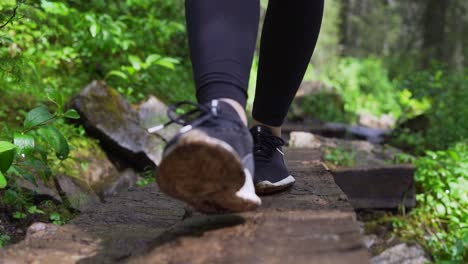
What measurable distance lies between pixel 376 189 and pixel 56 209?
7.77 feet

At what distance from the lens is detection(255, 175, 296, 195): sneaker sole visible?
66.6 inches

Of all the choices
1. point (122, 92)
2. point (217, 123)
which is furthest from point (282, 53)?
point (122, 92)

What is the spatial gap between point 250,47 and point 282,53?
0.90ft

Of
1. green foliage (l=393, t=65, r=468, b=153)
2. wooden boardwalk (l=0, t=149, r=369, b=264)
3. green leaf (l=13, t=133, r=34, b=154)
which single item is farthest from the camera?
green foliage (l=393, t=65, r=468, b=153)

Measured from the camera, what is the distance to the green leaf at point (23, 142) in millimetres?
1856

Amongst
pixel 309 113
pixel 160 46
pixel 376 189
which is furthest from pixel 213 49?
pixel 309 113

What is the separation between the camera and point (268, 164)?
1.77 m

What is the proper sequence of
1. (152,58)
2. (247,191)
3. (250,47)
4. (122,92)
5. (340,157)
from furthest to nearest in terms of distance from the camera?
(122,92) → (152,58) → (340,157) → (250,47) → (247,191)

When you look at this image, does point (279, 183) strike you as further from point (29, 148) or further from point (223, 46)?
point (29, 148)

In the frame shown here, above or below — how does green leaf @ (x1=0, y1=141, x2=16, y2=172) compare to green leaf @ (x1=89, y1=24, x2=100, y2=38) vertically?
below

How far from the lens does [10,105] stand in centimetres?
331

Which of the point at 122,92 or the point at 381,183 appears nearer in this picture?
the point at 381,183

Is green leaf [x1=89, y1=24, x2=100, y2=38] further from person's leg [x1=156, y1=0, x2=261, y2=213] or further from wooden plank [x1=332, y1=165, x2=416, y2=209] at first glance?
person's leg [x1=156, y1=0, x2=261, y2=213]

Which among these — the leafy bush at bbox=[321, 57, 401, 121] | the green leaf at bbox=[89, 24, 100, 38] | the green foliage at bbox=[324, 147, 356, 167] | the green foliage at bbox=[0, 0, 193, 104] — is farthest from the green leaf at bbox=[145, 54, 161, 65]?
the leafy bush at bbox=[321, 57, 401, 121]
